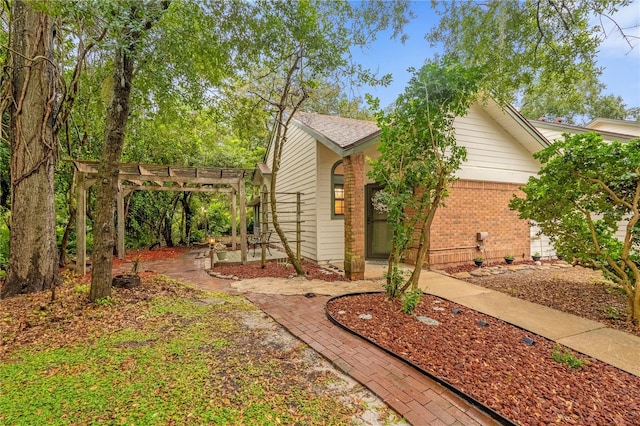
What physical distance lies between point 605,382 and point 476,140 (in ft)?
20.8

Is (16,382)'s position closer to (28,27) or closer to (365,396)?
(365,396)

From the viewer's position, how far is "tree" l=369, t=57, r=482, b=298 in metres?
3.74

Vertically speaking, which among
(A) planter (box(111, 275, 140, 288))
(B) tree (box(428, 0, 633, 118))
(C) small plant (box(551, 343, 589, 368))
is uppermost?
(B) tree (box(428, 0, 633, 118))

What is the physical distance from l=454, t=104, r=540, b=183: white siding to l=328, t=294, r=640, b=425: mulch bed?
15.7ft

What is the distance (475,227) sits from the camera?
7.58 meters

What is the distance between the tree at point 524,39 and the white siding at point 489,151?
2556 mm

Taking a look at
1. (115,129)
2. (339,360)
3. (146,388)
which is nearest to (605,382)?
(339,360)

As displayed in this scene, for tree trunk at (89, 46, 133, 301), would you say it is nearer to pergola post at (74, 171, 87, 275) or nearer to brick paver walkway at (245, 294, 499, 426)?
brick paver walkway at (245, 294, 499, 426)

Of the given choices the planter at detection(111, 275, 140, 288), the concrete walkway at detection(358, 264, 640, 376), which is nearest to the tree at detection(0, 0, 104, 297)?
the planter at detection(111, 275, 140, 288)

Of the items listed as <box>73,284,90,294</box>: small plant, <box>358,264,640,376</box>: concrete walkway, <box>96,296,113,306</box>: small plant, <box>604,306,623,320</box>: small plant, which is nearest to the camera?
<box>358,264,640,376</box>: concrete walkway

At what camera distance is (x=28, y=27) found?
4.62 meters

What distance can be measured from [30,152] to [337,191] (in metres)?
6.15

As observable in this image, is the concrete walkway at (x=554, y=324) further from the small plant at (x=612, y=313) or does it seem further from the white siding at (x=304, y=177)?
the white siding at (x=304, y=177)

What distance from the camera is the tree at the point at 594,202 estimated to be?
3633 mm
